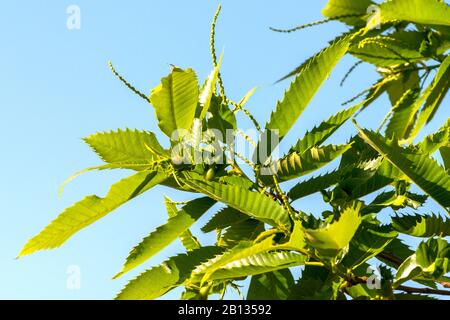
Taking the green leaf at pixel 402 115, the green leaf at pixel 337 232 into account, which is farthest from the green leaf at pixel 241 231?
the green leaf at pixel 402 115

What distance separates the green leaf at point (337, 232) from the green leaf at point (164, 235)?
374mm

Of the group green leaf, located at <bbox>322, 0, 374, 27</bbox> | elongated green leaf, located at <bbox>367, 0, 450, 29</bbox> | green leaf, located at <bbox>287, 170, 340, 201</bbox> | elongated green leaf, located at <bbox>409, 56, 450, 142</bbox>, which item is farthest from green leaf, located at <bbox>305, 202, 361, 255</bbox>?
green leaf, located at <bbox>322, 0, 374, 27</bbox>

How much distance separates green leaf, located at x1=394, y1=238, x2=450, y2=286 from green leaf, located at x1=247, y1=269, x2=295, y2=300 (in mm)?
325

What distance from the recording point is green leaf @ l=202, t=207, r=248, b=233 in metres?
1.84

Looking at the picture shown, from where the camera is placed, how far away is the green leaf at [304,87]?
174 centimetres

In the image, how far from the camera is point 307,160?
1.74 metres

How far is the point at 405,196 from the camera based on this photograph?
1.78 meters

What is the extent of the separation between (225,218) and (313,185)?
0.23m

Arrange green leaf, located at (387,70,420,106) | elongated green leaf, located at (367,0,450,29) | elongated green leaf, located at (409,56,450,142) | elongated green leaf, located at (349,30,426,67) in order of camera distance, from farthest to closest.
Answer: green leaf, located at (387,70,420,106)
elongated green leaf, located at (349,30,426,67)
elongated green leaf, located at (409,56,450,142)
elongated green leaf, located at (367,0,450,29)

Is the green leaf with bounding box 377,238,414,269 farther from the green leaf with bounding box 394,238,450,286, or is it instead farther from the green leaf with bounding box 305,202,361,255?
the green leaf with bounding box 305,202,361,255
